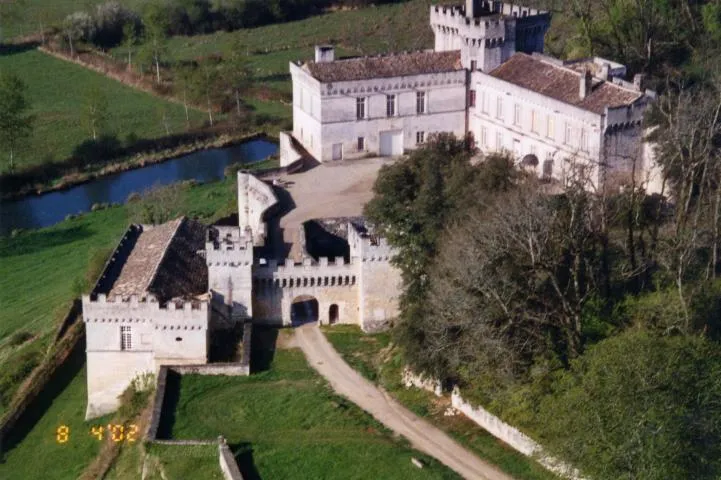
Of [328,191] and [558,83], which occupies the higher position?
[558,83]

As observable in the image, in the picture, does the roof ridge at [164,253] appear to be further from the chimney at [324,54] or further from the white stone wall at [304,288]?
the chimney at [324,54]

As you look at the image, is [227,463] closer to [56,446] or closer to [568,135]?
[56,446]

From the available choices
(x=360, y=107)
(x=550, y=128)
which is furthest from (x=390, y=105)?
(x=550, y=128)

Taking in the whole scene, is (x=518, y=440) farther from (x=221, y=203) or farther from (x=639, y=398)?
(x=221, y=203)

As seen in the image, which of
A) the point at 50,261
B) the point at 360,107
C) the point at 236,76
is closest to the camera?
the point at 360,107

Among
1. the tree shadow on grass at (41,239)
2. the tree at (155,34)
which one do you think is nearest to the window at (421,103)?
the tree shadow on grass at (41,239)
